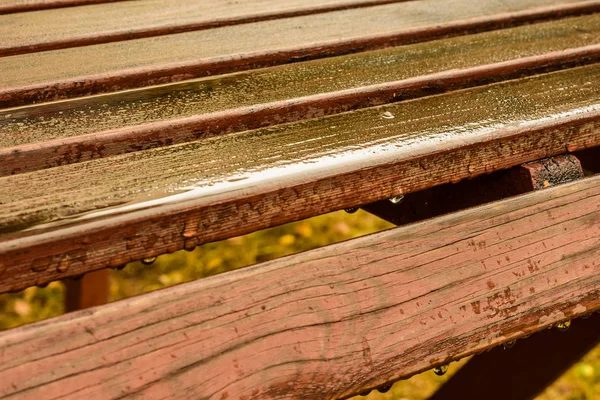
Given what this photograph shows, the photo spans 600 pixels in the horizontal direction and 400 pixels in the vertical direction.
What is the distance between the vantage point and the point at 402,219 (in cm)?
133

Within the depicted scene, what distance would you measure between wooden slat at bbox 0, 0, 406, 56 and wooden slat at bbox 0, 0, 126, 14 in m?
0.03

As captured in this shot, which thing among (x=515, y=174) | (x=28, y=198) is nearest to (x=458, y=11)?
(x=515, y=174)

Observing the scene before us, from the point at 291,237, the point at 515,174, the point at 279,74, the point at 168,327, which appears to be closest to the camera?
the point at 168,327

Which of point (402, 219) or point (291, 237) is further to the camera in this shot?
point (291, 237)

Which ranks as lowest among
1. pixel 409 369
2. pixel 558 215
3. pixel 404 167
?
pixel 409 369

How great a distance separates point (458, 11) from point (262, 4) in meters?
0.59

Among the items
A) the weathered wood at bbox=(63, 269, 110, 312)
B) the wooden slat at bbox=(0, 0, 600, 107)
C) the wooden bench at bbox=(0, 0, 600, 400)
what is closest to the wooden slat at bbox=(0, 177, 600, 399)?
the wooden bench at bbox=(0, 0, 600, 400)

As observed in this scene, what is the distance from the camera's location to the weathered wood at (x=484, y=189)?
1.22m

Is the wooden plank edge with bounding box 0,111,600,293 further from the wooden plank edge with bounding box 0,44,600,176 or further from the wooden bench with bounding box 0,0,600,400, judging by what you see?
the wooden plank edge with bounding box 0,44,600,176

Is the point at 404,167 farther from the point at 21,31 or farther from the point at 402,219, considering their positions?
the point at 21,31

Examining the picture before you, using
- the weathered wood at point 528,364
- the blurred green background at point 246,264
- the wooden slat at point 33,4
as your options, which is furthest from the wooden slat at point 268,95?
the blurred green background at point 246,264

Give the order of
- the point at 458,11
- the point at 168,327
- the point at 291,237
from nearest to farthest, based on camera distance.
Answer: the point at 168,327 < the point at 458,11 < the point at 291,237

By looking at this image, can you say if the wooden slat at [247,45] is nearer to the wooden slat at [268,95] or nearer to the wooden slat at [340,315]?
the wooden slat at [268,95]

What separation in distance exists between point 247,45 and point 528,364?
3.34 ft
